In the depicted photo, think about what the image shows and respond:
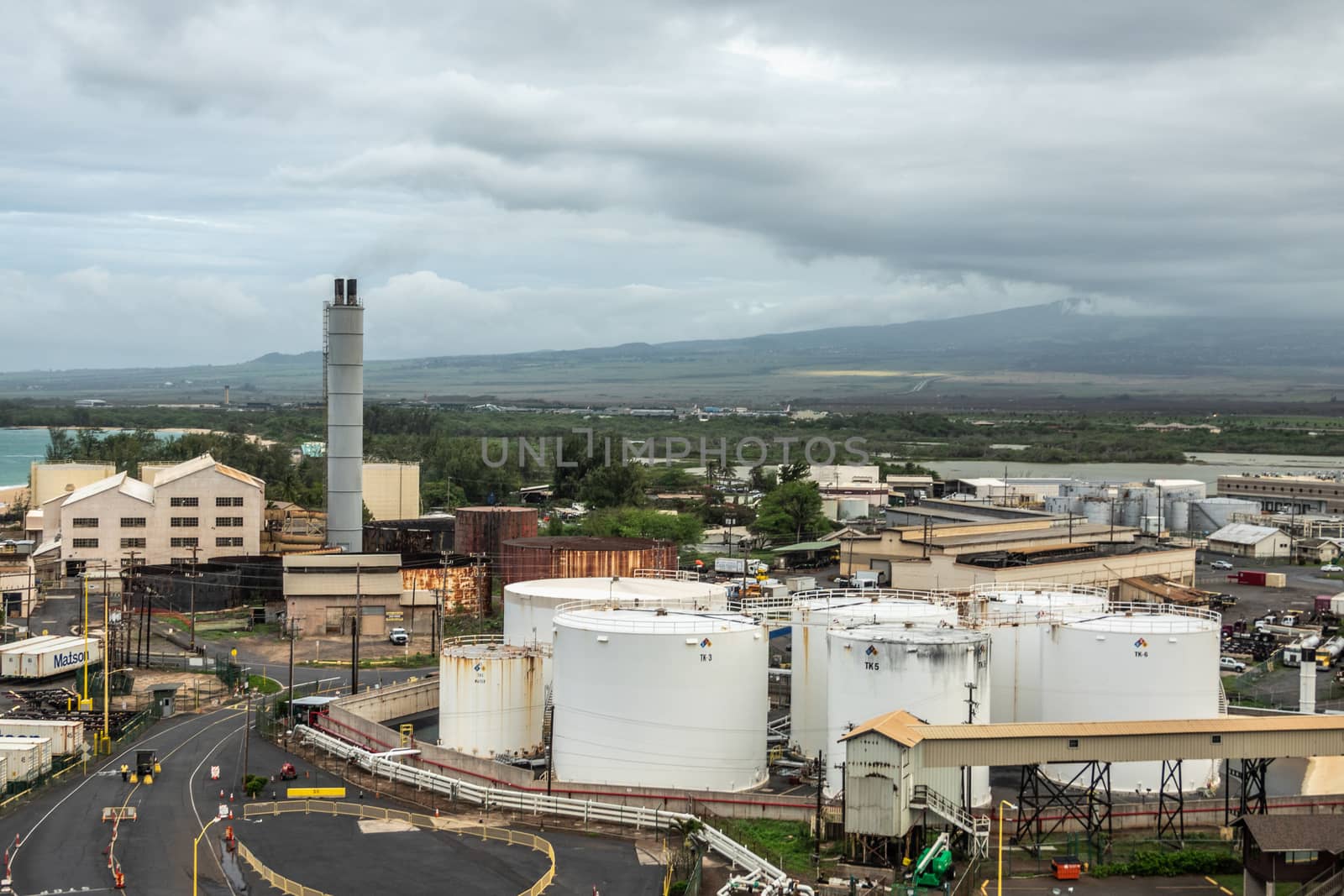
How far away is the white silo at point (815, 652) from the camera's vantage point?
4225 cm

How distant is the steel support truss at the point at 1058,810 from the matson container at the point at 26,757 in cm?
2591

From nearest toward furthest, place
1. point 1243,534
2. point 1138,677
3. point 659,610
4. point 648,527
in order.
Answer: point 1138,677
point 659,610
point 648,527
point 1243,534

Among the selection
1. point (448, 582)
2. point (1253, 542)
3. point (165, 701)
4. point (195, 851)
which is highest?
point (448, 582)

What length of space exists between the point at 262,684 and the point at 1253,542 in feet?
231

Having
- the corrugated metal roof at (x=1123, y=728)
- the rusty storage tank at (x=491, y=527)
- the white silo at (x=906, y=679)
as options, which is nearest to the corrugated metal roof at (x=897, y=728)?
the corrugated metal roof at (x=1123, y=728)

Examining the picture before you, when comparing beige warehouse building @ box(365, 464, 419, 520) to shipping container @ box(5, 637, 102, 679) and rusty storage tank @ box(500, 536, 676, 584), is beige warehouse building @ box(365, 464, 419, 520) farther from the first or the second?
shipping container @ box(5, 637, 102, 679)

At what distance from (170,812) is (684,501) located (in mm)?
90127

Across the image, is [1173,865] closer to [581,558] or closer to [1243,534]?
[581,558]

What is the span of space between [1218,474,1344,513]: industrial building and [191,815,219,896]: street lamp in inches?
4076

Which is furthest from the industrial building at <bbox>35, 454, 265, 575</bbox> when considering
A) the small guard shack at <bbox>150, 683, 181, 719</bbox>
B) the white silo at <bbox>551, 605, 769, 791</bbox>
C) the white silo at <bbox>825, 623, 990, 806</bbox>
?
the white silo at <bbox>825, 623, 990, 806</bbox>

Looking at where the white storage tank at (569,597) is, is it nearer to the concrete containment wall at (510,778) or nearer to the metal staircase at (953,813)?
the concrete containment wall at (510,778)

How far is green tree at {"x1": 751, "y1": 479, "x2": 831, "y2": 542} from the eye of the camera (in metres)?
102

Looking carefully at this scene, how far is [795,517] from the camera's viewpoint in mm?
102062

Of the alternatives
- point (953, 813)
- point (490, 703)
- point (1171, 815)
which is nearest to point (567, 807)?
point (490, 703)
